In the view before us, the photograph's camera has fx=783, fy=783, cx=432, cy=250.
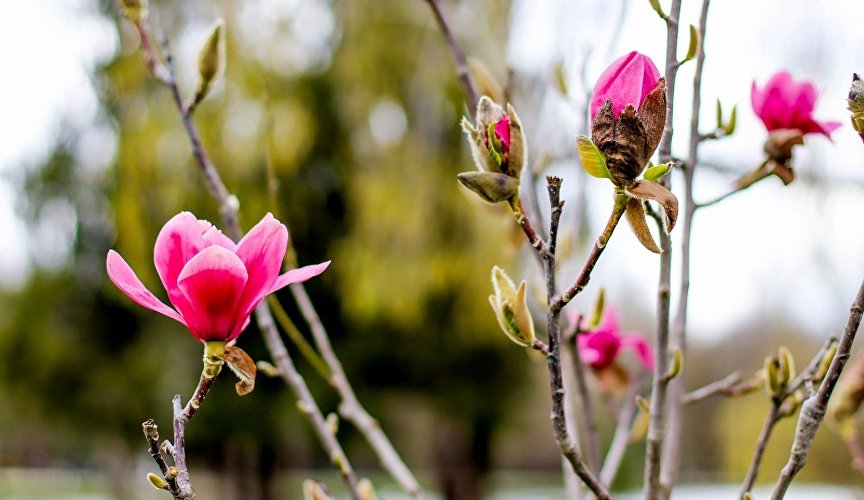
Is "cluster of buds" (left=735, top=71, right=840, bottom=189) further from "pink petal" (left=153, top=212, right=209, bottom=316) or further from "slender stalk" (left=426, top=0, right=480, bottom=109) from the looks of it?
"pink petal" (left=153, top=212, right=209, bottom=316)

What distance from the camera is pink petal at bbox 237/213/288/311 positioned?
0.29 metres

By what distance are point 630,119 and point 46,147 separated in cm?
481

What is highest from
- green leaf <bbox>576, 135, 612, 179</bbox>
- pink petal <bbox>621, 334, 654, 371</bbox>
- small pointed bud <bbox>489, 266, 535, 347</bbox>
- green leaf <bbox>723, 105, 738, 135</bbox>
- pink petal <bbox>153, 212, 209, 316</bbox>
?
green leaf <bbox>723, 105, 738, 135</bbox>

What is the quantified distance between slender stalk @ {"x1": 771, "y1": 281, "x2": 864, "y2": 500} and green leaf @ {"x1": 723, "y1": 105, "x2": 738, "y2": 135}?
0.50ft

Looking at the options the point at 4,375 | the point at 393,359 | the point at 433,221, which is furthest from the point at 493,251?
the point at 4,375

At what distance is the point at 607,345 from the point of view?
0.59m

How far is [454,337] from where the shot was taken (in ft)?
16.0

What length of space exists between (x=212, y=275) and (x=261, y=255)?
2 centimetres

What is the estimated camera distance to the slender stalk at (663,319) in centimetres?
37

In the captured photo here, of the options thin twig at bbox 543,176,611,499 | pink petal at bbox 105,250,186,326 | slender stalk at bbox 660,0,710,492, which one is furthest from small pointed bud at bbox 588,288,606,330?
pink petal at bbox 105,250,186,326

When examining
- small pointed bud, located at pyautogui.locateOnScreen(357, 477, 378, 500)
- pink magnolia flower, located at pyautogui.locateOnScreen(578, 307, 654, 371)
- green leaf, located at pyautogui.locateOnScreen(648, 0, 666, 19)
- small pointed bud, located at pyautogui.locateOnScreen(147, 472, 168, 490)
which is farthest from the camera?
pink magnolia flower, located at pyautogui.locateOnScreen(578, 307, 654, 371)

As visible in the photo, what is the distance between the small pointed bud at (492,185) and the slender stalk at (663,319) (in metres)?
0.11

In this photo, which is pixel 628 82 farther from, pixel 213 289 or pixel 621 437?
pixel 621 437

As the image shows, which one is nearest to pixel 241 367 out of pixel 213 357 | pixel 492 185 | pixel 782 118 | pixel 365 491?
pixel 213 357
